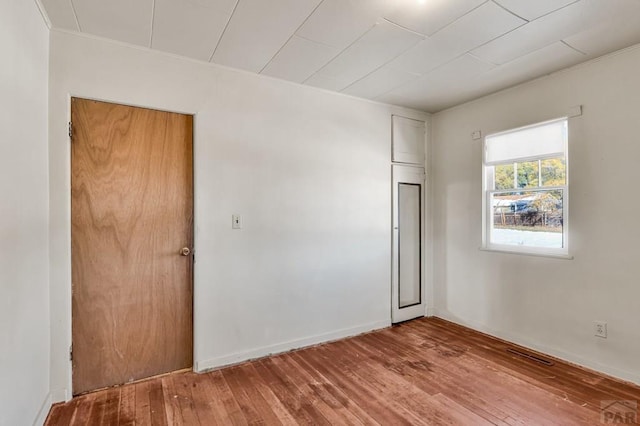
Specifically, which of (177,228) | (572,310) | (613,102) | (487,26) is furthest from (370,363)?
(613,102)

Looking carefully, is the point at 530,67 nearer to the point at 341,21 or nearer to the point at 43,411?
the point at 341,21

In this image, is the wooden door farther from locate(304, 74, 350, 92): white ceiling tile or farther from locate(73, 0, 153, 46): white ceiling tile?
locate(304, 74, 350, 92): white ceiling tile

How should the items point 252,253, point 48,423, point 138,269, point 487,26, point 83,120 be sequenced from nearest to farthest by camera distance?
point 48,423, point 487,26, point 83,120, point 138,269, point 252,253

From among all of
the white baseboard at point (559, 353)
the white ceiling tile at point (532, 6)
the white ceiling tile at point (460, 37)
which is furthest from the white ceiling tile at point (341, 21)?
the white baseboard at point (559, 353)

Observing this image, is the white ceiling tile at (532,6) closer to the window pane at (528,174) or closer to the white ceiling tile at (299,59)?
the white ceiling tile at (299,59)

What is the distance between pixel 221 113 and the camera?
2.78m

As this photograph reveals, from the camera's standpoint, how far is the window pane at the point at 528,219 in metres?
3.00

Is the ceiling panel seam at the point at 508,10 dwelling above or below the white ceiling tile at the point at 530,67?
below

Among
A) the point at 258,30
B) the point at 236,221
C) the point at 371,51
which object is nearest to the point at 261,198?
the point at 236,221

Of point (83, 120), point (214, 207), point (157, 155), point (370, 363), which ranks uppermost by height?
point (83, 120)

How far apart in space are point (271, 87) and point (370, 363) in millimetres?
2742

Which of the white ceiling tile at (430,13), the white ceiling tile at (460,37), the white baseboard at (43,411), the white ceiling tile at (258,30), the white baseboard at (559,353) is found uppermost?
the white ceiling tile at (258,30)

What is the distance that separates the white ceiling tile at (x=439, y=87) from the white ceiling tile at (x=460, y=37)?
17cm

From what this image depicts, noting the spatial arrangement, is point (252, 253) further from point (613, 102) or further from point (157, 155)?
point (613, 102)
